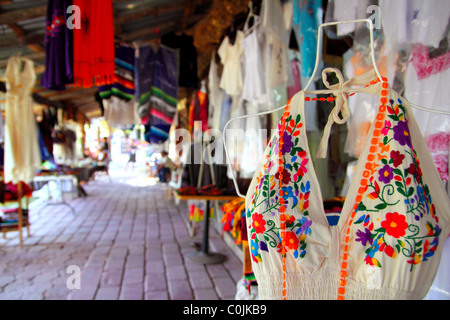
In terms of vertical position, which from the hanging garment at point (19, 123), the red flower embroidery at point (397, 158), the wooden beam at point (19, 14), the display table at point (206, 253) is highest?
the wooden beam at point (19, 14)

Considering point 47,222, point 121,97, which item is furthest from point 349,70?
point 47,222

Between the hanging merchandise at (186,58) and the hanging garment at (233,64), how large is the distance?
29.5 inches

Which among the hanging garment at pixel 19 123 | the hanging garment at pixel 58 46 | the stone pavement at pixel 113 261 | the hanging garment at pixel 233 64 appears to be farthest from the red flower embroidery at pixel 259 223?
the hanging garment at pixel 19 123

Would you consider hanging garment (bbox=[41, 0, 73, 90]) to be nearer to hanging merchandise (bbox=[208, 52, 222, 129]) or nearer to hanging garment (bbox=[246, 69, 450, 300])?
hanging garment (bbox=[246, 69, 450, 300])

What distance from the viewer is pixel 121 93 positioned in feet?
12.1

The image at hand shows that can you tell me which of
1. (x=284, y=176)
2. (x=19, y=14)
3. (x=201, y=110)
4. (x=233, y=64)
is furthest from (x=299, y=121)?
(x=201, y=110)

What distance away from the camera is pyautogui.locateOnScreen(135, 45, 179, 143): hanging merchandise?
3.63 metres

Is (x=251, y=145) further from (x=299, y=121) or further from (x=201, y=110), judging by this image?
(x=299, y=121)

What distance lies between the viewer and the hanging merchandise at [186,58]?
386 centimetres

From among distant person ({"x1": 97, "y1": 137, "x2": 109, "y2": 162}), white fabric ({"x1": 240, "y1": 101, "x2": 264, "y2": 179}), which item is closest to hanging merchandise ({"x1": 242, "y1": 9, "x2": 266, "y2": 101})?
white fabric ({"x1": 240, "y1": 101, "x2": 264, "y2": 179})

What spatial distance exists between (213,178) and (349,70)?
2.38 metres

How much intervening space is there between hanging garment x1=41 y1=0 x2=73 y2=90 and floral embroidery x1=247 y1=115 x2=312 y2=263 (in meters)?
1.52

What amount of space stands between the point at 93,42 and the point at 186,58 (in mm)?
2181

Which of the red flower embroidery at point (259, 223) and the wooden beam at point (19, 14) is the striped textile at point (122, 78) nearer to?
the wooden beam at point (19, 14)
